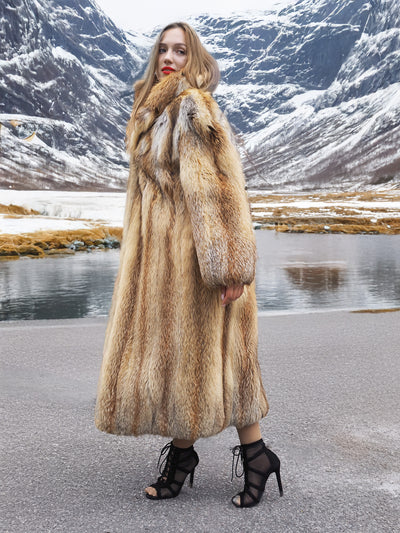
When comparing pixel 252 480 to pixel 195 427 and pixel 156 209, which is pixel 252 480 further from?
pixel 156 209

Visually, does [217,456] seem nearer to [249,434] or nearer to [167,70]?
[249,434]

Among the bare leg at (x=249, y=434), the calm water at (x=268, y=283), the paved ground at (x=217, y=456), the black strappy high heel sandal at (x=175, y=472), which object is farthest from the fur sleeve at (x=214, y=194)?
the calm water at (x=268, y=283)

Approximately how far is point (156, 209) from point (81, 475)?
1.26 meters

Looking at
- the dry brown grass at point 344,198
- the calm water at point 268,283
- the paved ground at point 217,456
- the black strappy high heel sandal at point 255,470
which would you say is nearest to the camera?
the paved ground at point 217,456

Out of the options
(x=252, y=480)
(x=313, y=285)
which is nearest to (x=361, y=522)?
(x=252, y=480)

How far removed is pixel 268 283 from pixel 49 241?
11843mm

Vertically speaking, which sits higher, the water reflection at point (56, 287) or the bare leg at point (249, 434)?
the water reflection at point (56, 287)

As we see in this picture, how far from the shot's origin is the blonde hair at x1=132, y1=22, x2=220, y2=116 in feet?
8.73

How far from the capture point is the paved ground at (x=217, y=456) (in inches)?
97.3

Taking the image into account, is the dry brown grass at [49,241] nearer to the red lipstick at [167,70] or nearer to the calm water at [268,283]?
the calm water at [268,283]

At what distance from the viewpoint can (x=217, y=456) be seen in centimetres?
316

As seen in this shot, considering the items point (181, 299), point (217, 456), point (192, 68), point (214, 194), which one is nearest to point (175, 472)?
point (217, 456)

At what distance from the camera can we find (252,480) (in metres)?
2.61

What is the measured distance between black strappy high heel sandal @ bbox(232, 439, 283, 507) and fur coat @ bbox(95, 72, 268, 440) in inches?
5.4
